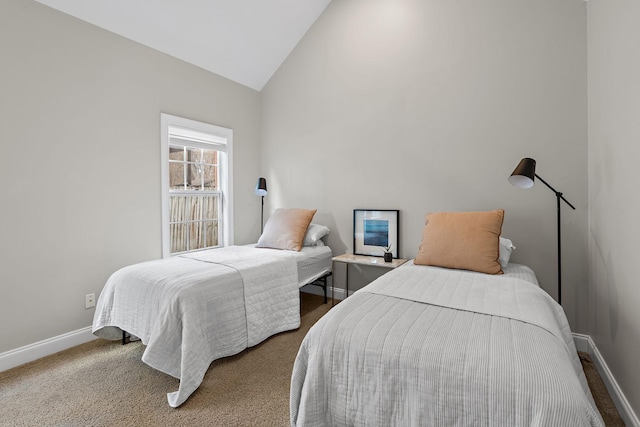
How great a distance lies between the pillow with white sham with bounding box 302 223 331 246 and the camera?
3.42 metres

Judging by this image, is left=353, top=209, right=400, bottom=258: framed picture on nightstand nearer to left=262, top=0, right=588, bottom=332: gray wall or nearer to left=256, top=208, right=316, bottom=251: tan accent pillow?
left=262, top=0, right=588, bottom=332: gray wall

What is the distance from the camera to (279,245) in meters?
3.28

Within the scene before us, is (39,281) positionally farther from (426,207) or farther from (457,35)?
(457,35)

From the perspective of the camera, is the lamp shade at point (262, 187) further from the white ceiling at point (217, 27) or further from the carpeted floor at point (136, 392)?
the carpeted floor at point (136, 392)

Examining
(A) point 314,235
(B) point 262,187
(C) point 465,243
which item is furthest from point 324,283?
(C) point 465,243

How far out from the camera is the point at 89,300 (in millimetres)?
2615

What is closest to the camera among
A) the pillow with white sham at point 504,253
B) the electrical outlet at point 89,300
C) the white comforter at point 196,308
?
the white comforter at point 196,308

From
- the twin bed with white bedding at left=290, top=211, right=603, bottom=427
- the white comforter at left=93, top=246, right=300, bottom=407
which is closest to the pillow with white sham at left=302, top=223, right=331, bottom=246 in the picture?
the white comforter at left=93, top=246, right=300, bottom=407

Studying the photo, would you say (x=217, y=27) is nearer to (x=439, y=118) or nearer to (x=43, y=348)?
(x=439, y=118)

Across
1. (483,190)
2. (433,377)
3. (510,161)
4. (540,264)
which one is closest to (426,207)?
(483,190)

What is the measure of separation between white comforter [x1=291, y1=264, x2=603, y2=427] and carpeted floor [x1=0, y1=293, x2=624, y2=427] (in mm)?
Result: 610

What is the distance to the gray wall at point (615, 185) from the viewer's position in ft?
5.08

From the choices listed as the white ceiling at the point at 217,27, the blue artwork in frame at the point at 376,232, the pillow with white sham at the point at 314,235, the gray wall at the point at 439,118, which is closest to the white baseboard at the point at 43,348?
the pillow with white sham at the point at 314,235

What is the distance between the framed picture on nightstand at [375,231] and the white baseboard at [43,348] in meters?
2.58
